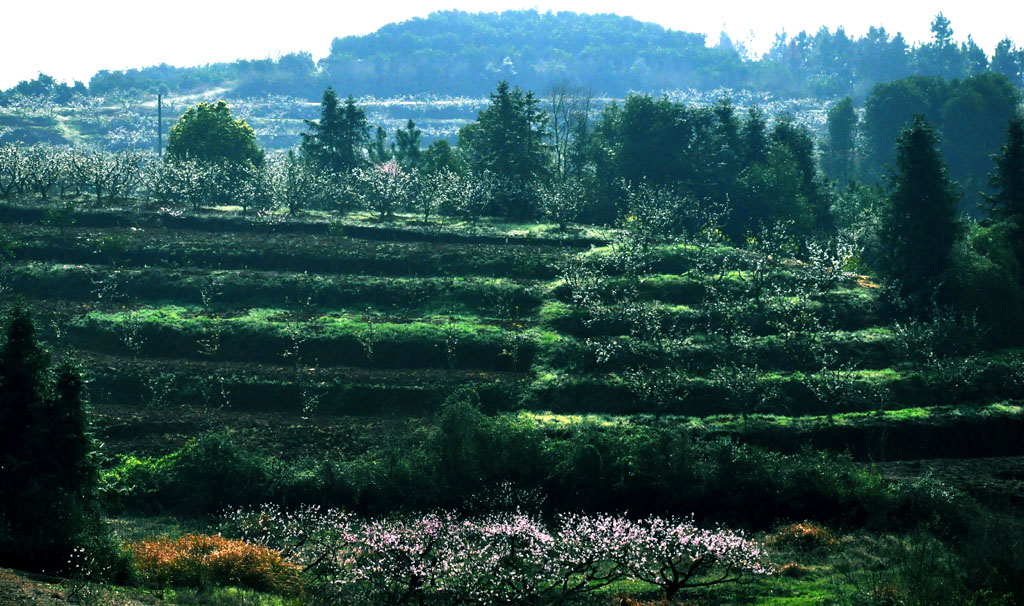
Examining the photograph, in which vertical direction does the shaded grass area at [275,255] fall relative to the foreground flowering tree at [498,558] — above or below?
above

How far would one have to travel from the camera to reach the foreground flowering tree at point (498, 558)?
2923cm

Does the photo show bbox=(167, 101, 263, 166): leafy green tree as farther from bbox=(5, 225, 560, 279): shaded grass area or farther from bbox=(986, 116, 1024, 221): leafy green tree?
bbox=(986, 116, 1024, 221): leafy green tree

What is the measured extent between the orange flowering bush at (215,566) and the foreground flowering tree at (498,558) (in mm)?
1339

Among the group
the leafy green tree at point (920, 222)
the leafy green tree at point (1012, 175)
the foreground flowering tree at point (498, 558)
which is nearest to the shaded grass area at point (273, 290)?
the leafy green tree at point (920, 222)

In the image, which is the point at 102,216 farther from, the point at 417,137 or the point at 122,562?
the point at 122,562

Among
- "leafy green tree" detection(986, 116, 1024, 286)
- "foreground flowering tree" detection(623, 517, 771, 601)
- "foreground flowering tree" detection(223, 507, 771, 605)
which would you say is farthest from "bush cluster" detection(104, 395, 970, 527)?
"leafy green tree" detection(986, 116, 1024, 286)

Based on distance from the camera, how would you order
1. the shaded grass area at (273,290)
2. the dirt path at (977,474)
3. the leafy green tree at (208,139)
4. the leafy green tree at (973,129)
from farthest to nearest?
the leafy green tree at (973,129) → the leafy green tree at (208,139) → the shaded grass area at (273,290) → the dirt path at (977,474)

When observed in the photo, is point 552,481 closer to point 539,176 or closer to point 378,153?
point 539,176

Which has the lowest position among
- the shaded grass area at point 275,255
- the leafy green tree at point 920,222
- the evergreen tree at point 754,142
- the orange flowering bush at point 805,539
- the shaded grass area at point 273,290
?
the orange flowering bush at point 805,539

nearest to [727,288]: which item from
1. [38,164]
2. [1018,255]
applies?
[1018,255]

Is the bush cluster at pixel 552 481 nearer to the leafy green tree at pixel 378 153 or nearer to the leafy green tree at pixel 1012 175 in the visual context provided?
the leafy green tree at pixel 1012 175

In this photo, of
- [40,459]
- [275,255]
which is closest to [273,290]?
[275,255]

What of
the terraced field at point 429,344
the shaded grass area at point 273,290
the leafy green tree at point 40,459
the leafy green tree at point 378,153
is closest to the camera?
the leafy green tree at point 40,459

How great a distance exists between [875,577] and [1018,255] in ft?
131
